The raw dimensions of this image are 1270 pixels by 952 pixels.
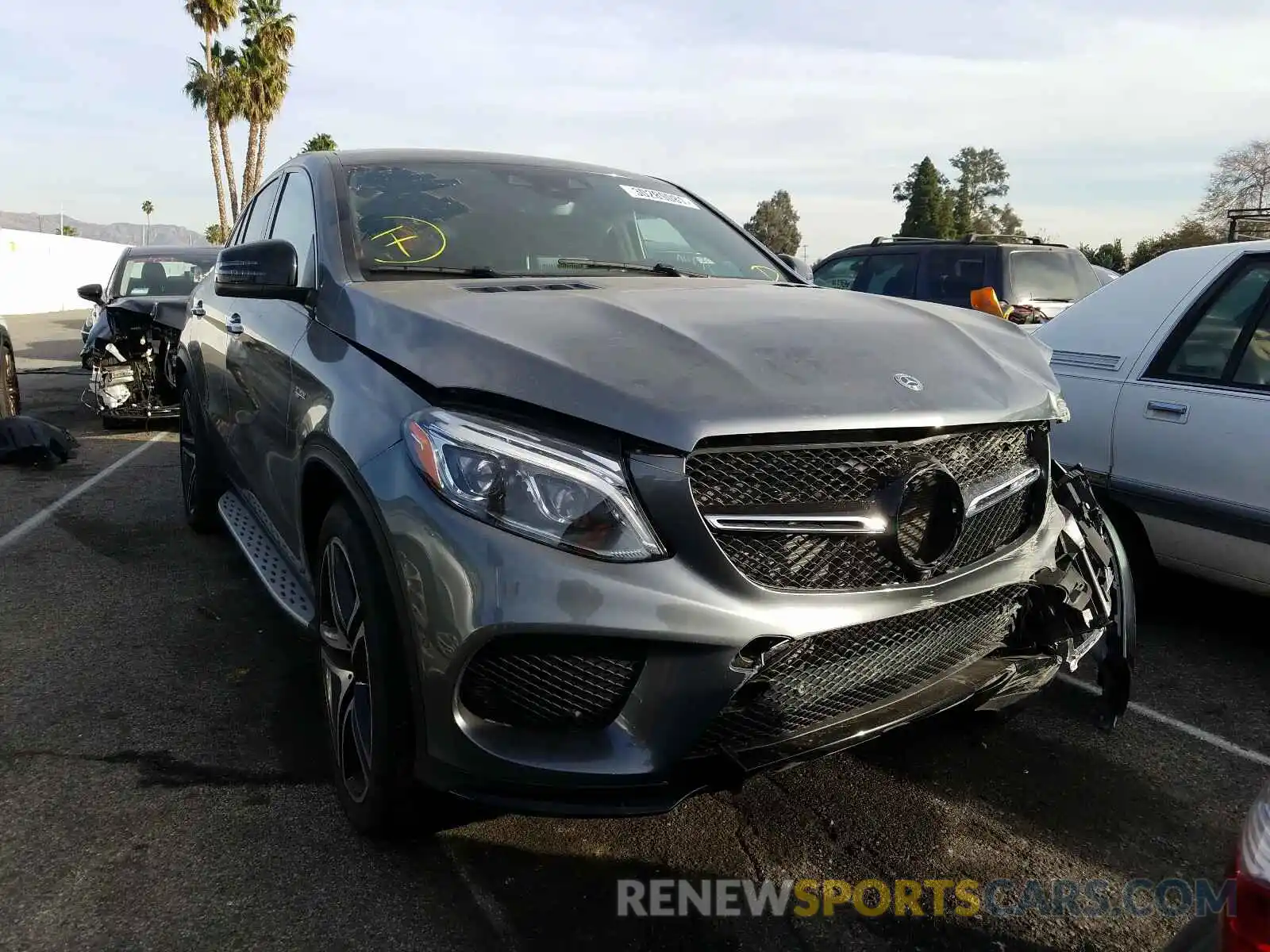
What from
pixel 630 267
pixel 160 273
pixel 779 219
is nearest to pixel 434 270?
pixel 630 267

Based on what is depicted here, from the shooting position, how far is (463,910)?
7.67ft

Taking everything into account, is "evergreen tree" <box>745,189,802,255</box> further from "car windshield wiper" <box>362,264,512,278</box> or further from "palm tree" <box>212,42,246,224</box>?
"car windshield wiper" <box>362,264,512,278</box>

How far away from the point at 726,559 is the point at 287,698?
7.00 feet

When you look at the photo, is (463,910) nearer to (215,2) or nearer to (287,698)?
(287,698)

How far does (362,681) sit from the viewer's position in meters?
2.48

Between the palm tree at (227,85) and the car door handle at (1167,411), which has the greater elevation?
the palm tree at (227,85)

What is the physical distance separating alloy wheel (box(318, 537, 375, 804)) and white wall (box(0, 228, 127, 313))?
31725mm

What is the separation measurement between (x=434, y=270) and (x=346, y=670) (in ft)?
4.04

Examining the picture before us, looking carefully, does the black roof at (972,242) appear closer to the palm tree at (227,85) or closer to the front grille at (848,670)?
the front grille at (848,670)

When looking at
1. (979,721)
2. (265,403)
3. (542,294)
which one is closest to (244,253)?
(265,403)

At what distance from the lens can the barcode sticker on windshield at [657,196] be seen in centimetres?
393

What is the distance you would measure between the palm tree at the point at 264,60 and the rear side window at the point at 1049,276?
1343 inches

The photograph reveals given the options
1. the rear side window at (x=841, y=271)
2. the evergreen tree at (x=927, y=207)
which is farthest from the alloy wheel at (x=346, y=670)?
the evergreen tree at (x=927, y=207)

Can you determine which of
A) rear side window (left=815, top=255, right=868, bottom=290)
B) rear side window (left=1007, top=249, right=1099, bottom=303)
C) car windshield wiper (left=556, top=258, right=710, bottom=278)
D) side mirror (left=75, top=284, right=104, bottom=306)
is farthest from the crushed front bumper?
side mirror (left=75, top=284, right=104, bottom=306)
